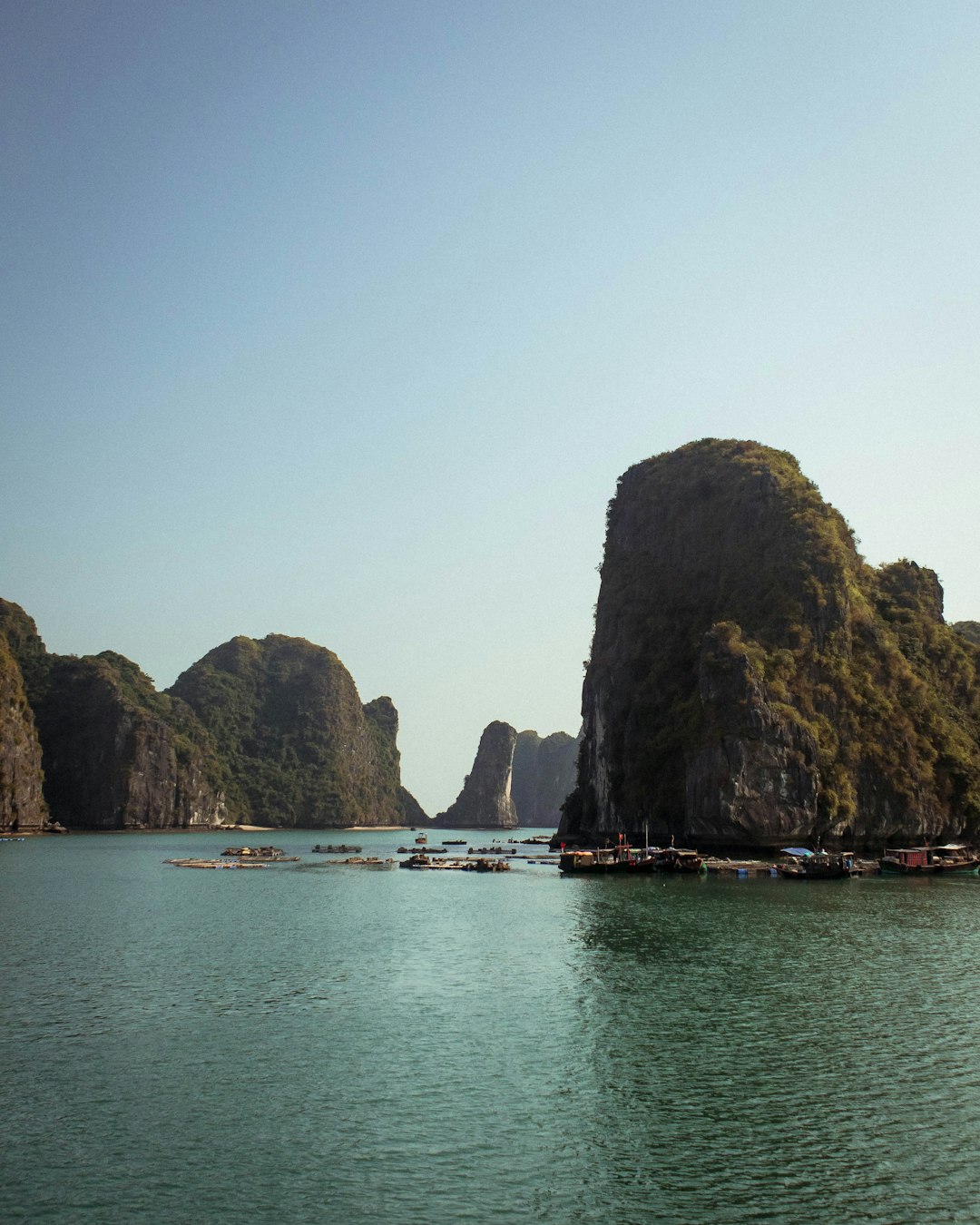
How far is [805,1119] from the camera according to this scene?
1964cm

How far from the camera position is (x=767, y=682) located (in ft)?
279

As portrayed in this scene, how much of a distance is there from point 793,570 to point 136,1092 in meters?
82.2

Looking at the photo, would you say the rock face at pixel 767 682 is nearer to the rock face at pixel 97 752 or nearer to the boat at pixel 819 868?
the boat at pixel 819 868

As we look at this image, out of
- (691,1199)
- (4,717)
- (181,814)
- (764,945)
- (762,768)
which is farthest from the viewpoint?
(181,814)

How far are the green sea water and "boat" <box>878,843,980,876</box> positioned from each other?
29969 millimetres

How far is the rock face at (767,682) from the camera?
270ft

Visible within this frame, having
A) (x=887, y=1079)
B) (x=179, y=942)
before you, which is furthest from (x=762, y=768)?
(x=887, y=1079)

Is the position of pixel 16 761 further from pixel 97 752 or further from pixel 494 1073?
pixel 494 1073

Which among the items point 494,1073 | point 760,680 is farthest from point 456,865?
point 494,1073

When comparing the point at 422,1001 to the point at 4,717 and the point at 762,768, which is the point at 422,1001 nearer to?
the point at 762,768

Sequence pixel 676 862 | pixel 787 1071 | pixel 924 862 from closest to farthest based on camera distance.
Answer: pixel 787 1071 < pixel 676 862 < pixel 924 862

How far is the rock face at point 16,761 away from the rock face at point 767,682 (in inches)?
3415

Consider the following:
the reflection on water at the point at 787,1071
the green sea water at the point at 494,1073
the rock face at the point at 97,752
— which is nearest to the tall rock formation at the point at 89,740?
the rock face at the point at 97,752

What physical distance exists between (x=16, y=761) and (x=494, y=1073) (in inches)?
5902
